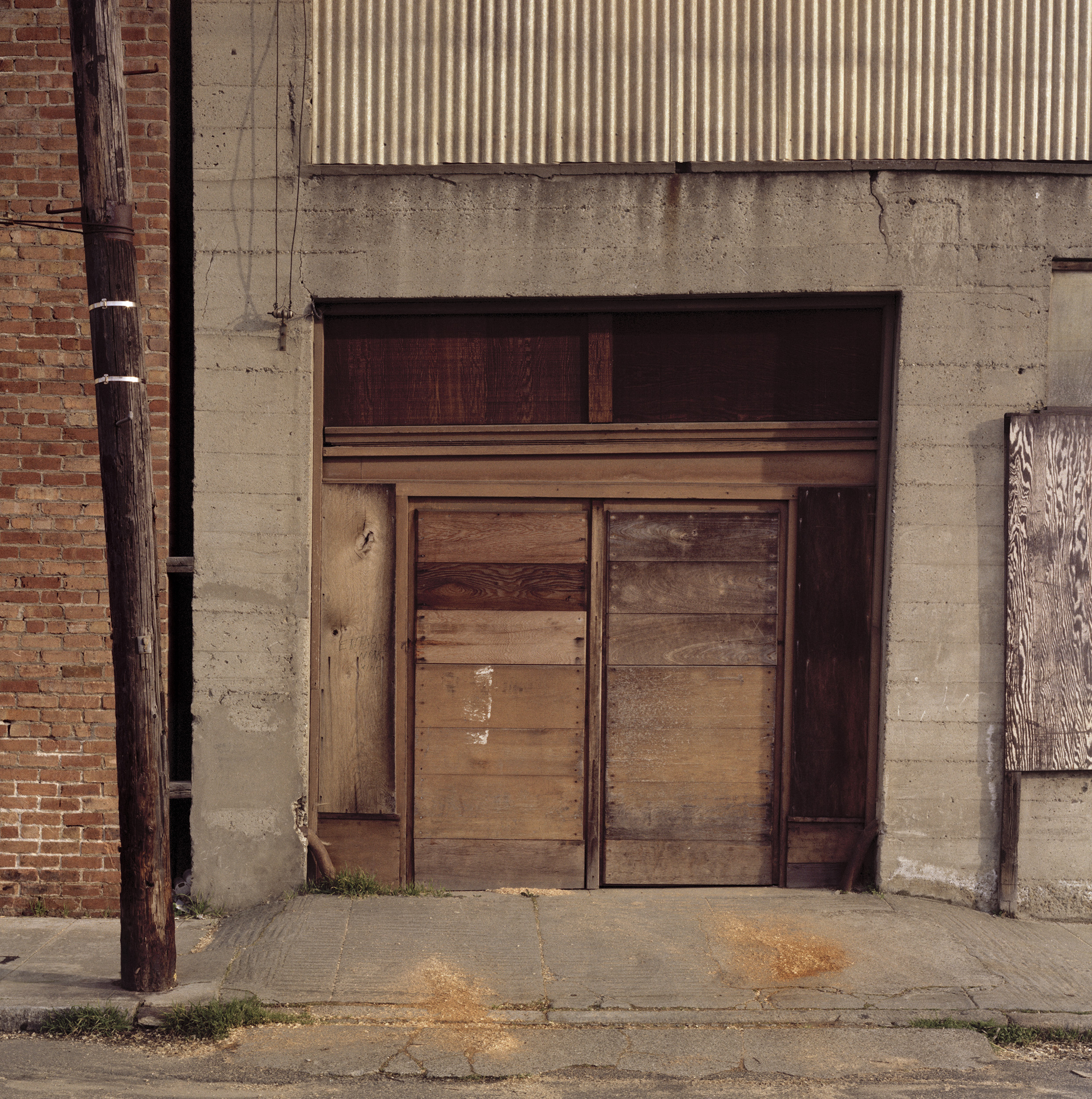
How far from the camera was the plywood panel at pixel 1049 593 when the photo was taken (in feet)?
19.5

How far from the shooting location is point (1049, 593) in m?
5.98

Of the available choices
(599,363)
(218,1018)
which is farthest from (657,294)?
(218,1018)

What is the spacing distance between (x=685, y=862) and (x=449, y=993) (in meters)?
1.94

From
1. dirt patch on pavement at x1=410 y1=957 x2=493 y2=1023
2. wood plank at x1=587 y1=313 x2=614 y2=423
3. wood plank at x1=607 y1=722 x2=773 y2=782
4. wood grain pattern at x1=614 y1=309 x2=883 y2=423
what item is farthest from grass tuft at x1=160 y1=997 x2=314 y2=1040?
wood grain pattern at x1=614 y1=309 x2=883 y2=423

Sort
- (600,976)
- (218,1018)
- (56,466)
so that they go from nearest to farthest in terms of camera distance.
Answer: (218,1018), (600,976), (56,466)

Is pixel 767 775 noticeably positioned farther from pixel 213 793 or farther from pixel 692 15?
pixel 692 15

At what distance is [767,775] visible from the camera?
6.26 meters

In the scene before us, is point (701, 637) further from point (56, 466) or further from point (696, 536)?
point (56, 466)

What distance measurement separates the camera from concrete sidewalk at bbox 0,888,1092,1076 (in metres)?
4.51

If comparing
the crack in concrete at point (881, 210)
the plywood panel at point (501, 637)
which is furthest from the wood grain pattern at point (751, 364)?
the plywood panel at point (501, 637)

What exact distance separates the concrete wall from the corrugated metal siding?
24cm

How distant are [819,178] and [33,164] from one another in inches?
187

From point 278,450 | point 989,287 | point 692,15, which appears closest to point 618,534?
point 278,450

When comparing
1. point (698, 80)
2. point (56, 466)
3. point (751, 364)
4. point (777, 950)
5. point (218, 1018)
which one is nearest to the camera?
point (218, 1018)
